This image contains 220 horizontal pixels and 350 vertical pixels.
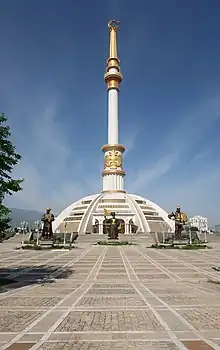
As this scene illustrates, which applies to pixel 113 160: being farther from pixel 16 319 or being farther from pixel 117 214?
pixel 16 319

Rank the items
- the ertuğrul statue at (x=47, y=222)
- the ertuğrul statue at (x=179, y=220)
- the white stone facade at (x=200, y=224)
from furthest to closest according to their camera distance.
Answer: the white stone facade at (x=200, y=224) → the ertuğrul statue at (x=179, y=220) → the ertuğrul statue at (x=47, y=222)

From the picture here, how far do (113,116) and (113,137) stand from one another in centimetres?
440

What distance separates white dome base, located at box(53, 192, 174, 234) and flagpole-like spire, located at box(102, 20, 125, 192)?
102 inches

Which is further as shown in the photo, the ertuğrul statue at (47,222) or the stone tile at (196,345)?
the ertuğrul statue at (47,222)

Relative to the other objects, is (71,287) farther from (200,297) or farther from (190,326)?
(190,326)

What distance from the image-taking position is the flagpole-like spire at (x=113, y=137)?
6975cm

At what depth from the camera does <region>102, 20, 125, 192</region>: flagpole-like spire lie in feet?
229

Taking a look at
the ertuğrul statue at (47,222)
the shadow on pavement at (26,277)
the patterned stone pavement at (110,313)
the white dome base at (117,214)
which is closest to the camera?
the patterned stone pavement at (110,313)

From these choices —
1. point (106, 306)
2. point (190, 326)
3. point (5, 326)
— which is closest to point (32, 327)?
point (5, 326)

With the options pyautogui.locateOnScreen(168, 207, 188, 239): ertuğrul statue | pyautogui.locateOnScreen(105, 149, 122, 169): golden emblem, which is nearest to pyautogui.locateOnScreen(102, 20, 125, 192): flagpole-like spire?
pyautogui.locateOnScreen(105, 149, 122, 169): golden emblem

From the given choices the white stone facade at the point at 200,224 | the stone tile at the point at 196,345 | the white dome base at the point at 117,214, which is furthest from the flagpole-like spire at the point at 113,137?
the stone tile at the point at 196,345

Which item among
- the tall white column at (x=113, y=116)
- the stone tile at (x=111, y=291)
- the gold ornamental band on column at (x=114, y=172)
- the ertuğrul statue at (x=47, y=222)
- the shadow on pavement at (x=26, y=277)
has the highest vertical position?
→ the tall white column at (x=113, y=116)

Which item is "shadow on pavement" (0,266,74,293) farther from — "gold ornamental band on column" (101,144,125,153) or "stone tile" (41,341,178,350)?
"gold ornamental band on column" (101,144,125,153)

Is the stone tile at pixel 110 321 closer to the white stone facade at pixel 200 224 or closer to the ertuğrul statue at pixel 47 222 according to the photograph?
the ertuğrul statue at pixel 47 222
